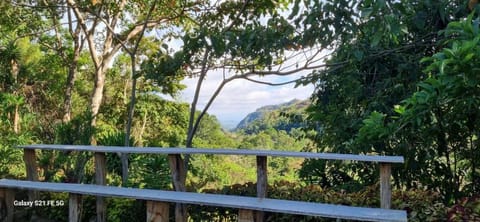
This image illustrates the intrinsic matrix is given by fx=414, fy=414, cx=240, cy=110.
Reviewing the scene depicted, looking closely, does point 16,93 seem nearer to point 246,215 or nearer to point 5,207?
point 5,207

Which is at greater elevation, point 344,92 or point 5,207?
point 344,92

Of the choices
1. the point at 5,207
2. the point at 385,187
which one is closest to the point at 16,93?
the point at 5,207

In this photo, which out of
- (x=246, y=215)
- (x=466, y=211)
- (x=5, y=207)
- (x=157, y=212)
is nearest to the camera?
(x=466, y=211)

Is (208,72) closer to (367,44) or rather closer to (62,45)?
(367,44)

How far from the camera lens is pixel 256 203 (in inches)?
96.7

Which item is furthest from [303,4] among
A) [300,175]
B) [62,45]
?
[62,45]

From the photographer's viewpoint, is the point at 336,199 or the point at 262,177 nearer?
the point at 262,177

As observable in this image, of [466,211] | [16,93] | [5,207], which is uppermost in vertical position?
[16,93]

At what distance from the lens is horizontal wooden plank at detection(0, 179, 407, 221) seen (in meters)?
2.14

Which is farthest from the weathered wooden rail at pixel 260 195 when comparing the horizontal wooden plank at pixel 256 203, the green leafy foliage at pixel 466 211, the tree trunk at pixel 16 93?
the tree trunk at pixel 16 93

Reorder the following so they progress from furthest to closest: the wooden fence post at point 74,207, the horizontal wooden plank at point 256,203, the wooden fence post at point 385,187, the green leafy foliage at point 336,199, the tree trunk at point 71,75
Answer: the tree trunk at point 71,75
the wooden fence post at point 74,207
the green leafy foliage at point 336,199
the wooden fence post at point 385,187
the horizontal wooden plank at point 256,203

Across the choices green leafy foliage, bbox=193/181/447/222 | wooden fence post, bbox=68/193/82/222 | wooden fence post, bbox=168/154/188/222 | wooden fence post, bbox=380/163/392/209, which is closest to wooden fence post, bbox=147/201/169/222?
wooden fence post, bbox=168/154/188/222

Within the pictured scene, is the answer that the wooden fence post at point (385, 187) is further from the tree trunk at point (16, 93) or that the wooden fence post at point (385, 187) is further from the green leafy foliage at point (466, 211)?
the tree trunk at point (16, 93)

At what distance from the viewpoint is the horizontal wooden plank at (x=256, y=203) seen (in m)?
2.14
